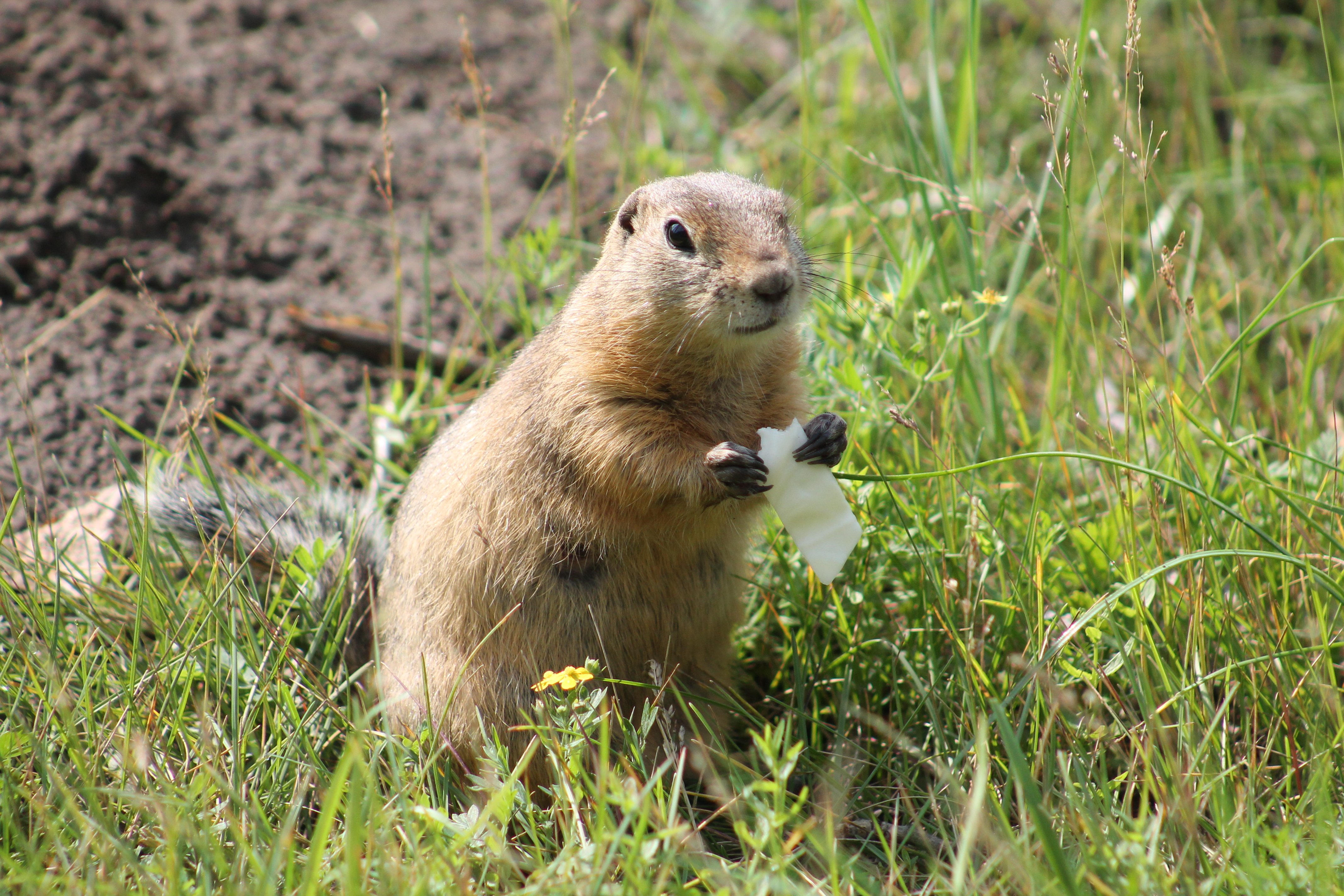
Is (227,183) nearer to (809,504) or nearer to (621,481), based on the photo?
(621,481)

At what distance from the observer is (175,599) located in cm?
331

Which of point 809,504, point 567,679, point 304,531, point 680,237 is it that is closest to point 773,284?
point 680,237

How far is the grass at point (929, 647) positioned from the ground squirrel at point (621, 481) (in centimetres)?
22

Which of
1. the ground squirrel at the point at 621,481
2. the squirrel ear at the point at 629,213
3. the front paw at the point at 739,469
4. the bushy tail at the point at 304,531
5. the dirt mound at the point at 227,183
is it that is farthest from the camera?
the dirt mound at the point at 227,183

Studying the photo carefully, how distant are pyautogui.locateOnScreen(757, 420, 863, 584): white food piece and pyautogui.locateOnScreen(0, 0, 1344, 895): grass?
256mm

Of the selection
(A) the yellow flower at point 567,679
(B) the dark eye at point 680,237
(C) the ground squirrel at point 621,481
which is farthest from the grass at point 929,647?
(B) the dark eye at point 680,237

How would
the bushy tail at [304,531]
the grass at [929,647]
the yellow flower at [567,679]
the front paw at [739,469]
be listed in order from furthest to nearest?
1. the bushy tail at [304,531]
2. the front paw at [739,469]
3. the yellow flower at [567,679]
4. the grass at [929,647]

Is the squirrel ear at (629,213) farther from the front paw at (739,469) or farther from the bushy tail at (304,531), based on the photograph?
the bushy tail at (304,531)

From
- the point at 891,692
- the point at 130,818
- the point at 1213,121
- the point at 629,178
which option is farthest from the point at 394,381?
the point at 1213,121

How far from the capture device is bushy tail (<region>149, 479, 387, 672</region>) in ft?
11.9

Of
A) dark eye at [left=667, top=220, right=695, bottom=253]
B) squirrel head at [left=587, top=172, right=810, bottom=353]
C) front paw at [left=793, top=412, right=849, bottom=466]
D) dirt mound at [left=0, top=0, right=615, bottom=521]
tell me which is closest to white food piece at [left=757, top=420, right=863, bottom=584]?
front paw at [left=793, top=412, right=849, bottom=466]

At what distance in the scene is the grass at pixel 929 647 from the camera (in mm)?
2477

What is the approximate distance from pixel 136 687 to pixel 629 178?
3517 mm

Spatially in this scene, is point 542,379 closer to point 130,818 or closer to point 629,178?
point 130,818
